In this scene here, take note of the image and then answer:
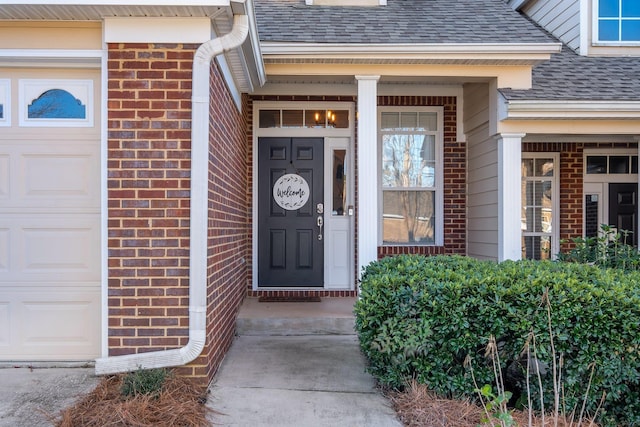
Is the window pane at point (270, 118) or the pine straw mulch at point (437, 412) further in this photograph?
the window pane at point (270, 118)

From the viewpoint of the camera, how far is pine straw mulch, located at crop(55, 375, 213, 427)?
270 cm

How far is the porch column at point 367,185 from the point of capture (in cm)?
482

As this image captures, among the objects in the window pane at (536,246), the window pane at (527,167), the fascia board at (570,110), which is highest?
the fascia board at (570,110)

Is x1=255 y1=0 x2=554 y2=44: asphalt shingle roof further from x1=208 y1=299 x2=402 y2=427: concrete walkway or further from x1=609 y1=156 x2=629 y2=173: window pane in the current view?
x1=208 y1=299 x2=402 y2=427: concrete walkway

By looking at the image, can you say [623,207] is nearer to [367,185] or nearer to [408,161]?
[408,161]

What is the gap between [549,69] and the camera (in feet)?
19.2

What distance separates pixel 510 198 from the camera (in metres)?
5.11

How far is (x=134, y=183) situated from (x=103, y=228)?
1.27 feet

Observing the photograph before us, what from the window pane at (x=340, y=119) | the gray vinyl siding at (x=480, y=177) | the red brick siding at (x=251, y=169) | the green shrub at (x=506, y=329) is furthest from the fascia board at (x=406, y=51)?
the green shrub at (x=506, y=329)

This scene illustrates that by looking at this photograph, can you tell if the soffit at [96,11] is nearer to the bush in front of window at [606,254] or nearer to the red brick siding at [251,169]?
the red brick siding at [251,169]

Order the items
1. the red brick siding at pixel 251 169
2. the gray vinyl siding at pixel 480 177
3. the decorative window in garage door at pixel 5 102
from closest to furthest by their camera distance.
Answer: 1. the decorative window in garage door at pixel 5 102
2. the gray vinyl siding at pixel 480 177
3. the red brick siding at pixel 251 169

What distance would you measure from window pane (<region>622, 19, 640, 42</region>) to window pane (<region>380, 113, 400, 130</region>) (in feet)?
11.5

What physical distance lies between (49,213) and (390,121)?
14.3ft

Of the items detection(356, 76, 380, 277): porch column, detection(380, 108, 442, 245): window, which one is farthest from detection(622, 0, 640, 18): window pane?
detection(356, 76, 380, 277): porch column
